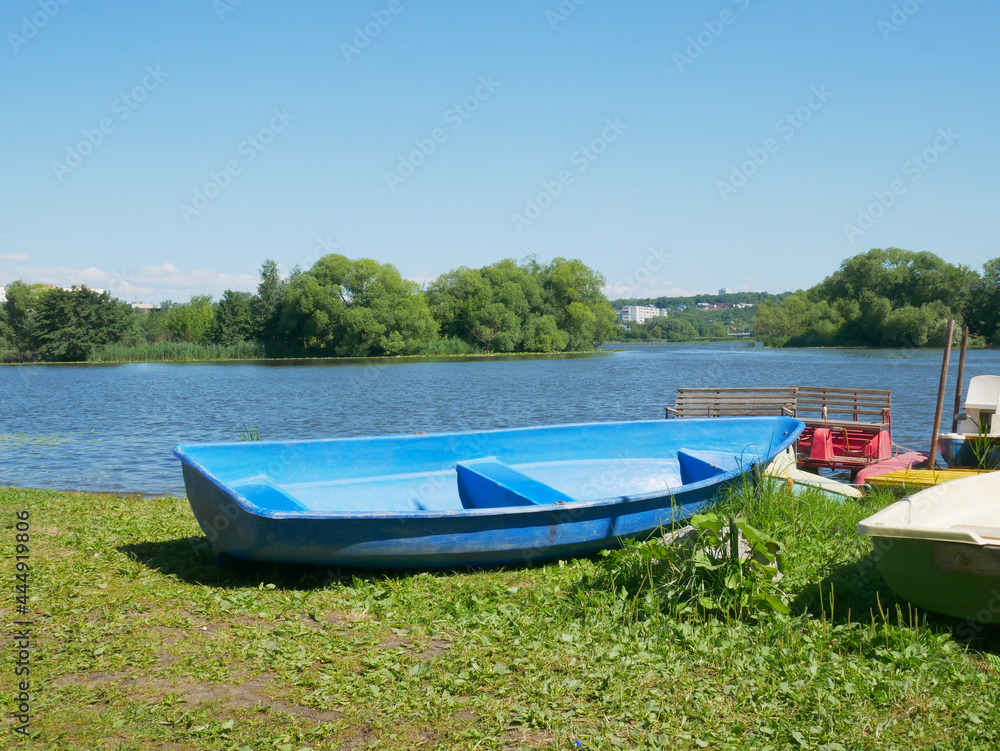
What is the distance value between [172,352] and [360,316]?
52.9 ft

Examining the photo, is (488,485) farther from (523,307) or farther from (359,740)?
(523,307)

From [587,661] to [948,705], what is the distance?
1.69 metres

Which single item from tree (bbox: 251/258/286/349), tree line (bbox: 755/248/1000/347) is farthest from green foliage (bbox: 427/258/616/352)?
tree line (bbox: 755/248/1000/347)

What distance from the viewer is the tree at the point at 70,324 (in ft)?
219

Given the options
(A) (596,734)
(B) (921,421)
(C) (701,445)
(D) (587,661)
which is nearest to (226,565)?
(D) (587,661)

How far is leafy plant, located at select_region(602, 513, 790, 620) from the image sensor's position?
4441mm

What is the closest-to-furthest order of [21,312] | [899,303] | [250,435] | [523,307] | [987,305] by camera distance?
[250,435]
[987,305]
[523,307]
[899,303]
[21,312]

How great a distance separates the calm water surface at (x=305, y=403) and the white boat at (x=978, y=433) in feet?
21.2

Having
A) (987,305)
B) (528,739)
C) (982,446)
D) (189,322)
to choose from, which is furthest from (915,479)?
(189,322)

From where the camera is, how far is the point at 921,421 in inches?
863

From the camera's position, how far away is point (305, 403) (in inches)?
1170

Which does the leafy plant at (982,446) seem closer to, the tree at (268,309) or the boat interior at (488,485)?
the boat interior at (488,485)

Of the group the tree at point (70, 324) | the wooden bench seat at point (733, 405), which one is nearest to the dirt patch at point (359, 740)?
the wooden bench seat at point (733, 405)

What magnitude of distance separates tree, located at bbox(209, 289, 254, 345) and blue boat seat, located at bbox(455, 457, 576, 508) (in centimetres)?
7096
